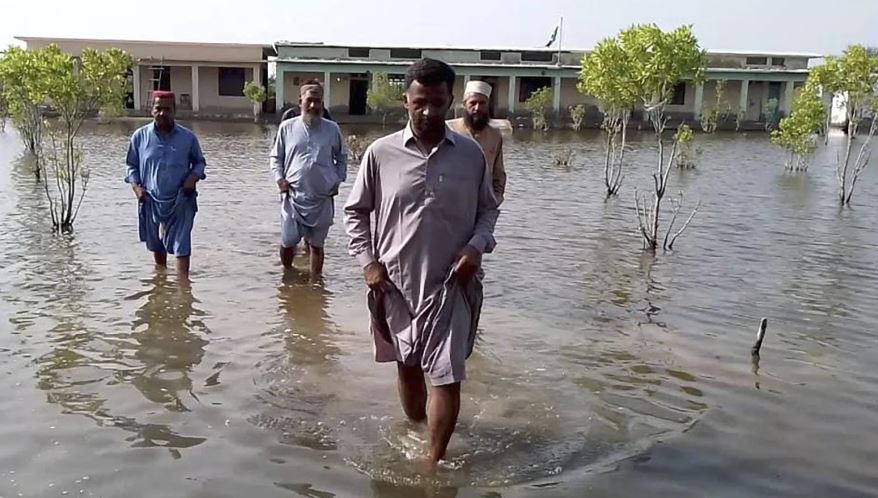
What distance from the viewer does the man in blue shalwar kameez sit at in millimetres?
7047

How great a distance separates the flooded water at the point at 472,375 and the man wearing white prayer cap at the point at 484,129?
1262mm

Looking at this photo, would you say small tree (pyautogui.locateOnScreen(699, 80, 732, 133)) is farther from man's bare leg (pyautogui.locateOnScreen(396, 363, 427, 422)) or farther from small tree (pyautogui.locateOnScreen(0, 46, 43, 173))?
man's bare leg (pyautogui.locateOnScreen(396, 363, 427, 422))

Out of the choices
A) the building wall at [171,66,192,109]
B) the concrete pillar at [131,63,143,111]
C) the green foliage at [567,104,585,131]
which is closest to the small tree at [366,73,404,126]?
the green foliage at [567,104,585,131]

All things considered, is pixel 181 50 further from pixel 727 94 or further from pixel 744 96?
pixel 744 96

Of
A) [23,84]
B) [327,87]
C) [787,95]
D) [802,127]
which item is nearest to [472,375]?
[23,84]

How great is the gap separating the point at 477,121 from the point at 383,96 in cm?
3340

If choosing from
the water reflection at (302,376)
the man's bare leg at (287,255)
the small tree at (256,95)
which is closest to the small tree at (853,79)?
the man's bare leg at (287,255)

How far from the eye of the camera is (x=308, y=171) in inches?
292

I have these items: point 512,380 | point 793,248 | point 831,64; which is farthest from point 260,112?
point 512,380

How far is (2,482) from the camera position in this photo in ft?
12.1

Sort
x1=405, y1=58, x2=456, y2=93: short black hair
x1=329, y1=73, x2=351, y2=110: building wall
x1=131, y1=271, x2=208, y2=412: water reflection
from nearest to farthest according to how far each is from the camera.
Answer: x1=405, y1=58, x2=456, y2=93: short black hair
x1=131, y1=271, x2=208, y2=412: water reflection
x1=329, y1=73, x2=351, y2=110: building wall

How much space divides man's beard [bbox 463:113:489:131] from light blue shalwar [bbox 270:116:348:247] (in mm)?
2294

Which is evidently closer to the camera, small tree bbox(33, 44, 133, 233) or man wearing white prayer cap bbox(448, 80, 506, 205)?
man wearing white prayer cap bbox(448, 80, 506, 205)

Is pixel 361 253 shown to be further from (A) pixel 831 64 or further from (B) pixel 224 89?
(B) pixel 224 89
